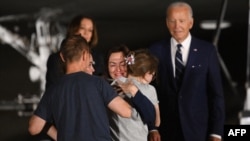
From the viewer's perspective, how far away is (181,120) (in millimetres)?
3123

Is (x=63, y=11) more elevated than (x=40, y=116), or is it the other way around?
(x=63, y=11)

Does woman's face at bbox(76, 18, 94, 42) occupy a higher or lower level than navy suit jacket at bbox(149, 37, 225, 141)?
higher

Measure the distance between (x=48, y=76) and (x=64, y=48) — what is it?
2.62 ft

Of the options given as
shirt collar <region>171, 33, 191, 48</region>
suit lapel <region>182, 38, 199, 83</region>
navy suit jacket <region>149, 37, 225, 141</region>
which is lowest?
navy suit jacket <region>149, 37, 225, 141</region>

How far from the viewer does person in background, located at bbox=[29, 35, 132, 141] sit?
219 cm

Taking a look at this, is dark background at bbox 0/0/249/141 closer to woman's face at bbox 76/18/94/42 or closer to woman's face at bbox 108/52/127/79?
woman's face at bbox 76/18/94/42

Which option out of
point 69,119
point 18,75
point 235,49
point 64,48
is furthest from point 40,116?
point 235,49

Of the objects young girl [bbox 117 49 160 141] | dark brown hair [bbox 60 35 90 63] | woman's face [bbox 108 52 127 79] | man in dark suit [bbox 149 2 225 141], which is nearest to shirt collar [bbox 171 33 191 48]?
man in dark suit [bbox 149 2 225 141]

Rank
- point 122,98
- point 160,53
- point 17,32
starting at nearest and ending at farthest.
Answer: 1. point 122,98
2. point 160,53
3. point 17,32

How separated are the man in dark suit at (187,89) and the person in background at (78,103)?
35.9 inches

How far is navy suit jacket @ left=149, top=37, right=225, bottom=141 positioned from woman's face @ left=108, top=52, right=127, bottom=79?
1.17 ft

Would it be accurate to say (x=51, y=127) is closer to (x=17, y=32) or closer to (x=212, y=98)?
(x=212, y=98)

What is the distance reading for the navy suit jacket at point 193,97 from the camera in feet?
9.96

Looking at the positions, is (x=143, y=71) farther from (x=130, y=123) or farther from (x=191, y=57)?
(x=191, y=57)
